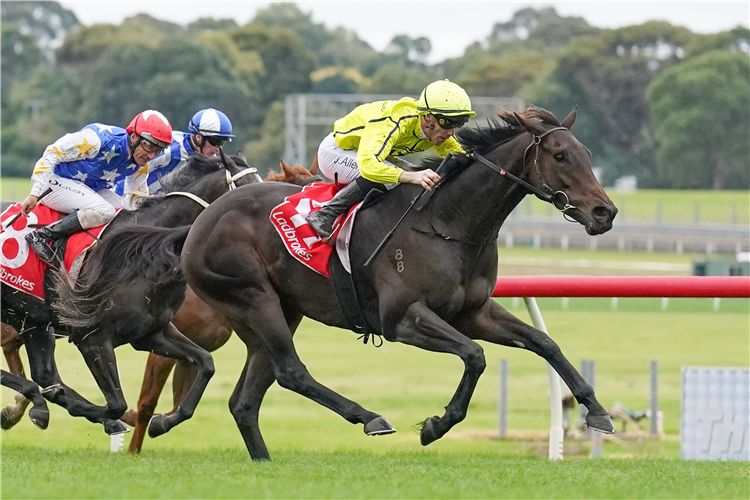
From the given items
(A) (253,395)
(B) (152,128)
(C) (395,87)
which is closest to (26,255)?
(B) (152,128)

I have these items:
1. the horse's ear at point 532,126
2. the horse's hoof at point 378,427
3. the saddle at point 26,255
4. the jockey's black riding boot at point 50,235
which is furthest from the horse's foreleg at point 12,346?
the horse's ear at point 532,126

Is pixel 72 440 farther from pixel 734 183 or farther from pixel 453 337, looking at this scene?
pixel 734 183

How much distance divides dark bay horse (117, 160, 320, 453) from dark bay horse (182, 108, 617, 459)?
0.89m

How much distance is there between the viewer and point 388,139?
533cm

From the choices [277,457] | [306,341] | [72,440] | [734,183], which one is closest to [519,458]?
[277,457]

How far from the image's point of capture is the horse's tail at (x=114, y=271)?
19.4ft

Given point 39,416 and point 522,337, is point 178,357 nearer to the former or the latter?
point 39,416

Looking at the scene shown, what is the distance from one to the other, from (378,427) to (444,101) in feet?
4.75

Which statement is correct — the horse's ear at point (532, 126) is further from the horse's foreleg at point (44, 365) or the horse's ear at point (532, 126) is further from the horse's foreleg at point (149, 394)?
the horse's foreleg at point (44, 365)

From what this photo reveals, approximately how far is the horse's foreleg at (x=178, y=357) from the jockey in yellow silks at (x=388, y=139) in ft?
3.64

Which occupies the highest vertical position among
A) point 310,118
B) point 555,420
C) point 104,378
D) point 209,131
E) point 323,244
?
point 310,118

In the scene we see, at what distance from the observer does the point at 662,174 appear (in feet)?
176

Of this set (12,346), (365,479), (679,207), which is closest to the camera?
(365,479)

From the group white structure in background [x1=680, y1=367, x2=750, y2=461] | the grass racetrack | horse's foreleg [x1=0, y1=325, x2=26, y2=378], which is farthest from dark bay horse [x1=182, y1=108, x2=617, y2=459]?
horse's foreleg [x1=0, y1=325, x2=26, y2=378]
